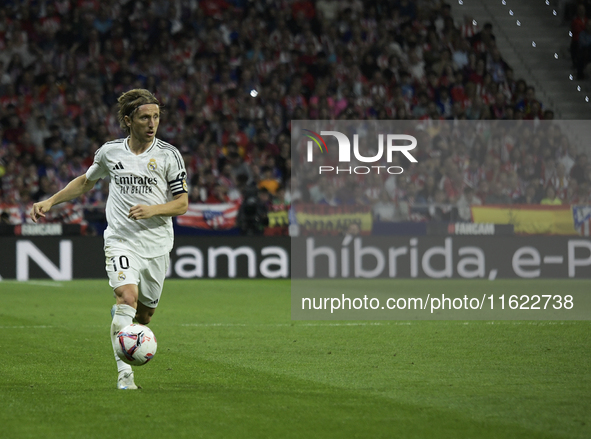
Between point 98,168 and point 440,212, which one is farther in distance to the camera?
point 440,212

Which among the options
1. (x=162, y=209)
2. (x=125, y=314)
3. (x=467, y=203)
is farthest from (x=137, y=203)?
(x=467, y=203)

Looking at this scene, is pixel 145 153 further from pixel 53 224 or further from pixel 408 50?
pixel 408 50

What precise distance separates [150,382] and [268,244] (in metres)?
9.80

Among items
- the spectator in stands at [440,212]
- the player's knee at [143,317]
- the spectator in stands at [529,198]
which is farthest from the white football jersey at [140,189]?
the spectator in stands at [529,198]

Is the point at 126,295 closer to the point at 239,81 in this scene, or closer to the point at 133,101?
the point at 133,101

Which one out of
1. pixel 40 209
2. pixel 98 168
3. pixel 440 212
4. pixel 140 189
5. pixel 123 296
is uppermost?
pixel 98 168

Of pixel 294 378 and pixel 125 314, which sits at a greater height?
pixel 125 314

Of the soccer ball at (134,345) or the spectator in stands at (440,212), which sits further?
the spectator in stands at (440,212)

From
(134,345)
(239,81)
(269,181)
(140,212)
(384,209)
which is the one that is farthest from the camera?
(239,81)

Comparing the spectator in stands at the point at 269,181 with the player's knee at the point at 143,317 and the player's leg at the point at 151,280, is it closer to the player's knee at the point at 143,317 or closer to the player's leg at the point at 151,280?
the player's knee at the point at 143,317

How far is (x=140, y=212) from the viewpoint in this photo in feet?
20.5

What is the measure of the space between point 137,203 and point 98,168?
1.42 feet

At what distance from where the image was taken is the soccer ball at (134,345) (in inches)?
239

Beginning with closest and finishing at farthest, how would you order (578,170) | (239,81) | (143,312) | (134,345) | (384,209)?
(134,345), (143,312), (384,209), (578,170), (239,81)
